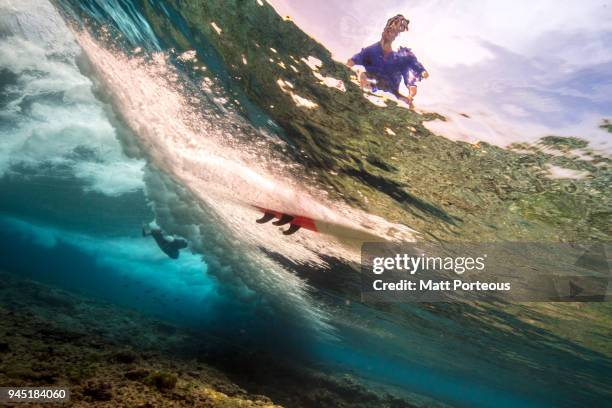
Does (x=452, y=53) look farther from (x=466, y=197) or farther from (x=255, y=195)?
(x=255, y=195)

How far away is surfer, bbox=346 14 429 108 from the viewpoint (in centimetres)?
546

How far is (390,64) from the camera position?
19.5ft

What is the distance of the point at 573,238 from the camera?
933cm

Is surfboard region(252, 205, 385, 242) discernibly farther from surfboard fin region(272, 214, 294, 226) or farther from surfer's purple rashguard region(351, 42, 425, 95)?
surfer's purple rashguard region(351, 42, 425, 95)

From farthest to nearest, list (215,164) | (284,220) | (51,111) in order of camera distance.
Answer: (51,111) → (284,220) → (215,164)

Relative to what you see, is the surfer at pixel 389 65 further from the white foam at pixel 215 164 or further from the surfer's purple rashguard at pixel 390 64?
the white foam at pixel 215 164

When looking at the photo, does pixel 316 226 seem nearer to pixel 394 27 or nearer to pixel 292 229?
pixel 292 229

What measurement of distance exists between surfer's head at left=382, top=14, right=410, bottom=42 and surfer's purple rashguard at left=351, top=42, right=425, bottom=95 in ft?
0.82

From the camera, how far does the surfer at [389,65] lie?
5.46 m

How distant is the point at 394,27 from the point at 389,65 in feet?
2.47

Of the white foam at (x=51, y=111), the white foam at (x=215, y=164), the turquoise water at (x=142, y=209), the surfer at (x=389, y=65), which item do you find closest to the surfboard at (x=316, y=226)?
the white foam at (x=215, y=164)

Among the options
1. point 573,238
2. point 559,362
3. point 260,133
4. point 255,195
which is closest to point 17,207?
point 255,195

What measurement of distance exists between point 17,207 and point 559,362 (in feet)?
226

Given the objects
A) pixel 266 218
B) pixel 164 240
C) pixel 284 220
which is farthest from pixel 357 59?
pixel 164 240
